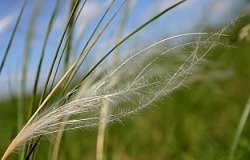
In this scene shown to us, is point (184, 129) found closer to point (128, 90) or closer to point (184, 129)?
point (184, 129)

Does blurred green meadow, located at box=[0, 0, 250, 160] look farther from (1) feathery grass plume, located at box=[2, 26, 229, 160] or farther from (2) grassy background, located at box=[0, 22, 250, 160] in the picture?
(1) feathery grass plume, located at box=[2, 26, 229, 160]

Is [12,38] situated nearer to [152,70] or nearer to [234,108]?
[152,70]

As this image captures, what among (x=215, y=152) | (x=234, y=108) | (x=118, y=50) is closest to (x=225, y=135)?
(x=215, y=152)

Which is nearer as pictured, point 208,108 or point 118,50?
point 118,50

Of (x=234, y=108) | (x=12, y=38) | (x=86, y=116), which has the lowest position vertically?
(x=86, y=116)

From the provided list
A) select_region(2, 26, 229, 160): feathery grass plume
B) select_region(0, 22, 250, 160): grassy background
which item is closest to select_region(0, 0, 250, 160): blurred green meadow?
select_region(0, 22, 250, 160): grassy background

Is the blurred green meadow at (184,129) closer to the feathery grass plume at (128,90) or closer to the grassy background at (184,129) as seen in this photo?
the grassy background at (184,129)

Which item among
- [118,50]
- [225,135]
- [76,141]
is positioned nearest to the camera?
[118,50]
